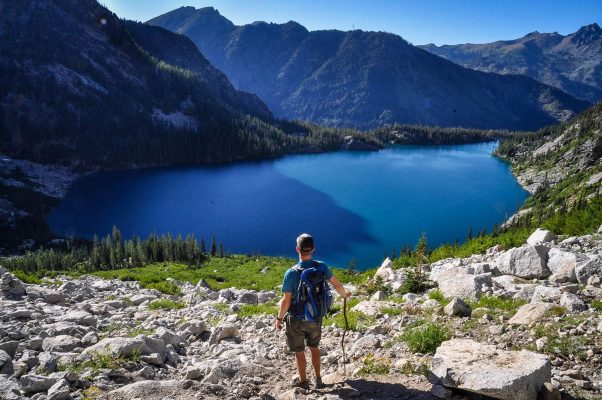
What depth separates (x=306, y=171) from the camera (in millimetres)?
175375

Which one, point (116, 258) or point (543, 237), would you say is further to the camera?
point (116, 258)

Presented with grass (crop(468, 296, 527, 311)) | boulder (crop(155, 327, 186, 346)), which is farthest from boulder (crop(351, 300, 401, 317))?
boulder (crop(155, 327, 186, 346))

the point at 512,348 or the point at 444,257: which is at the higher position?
the point at 512,348

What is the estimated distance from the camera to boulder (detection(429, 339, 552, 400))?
681cm

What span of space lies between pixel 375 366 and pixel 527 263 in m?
9.29

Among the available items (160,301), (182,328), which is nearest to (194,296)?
(160,301)

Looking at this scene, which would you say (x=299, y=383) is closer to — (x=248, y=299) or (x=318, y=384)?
(x=318, y=384)

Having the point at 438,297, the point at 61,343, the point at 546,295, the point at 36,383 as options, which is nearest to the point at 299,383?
the point at 36,383

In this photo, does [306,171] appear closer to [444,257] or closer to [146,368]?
[444,257]

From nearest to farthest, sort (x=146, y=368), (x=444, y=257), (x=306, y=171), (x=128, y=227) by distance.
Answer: (x=146, y=368)
(x=444, y=257)
(x=128, y=227)
(x=306, y=171)

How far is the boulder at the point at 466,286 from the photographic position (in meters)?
13.8

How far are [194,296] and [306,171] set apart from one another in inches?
6144

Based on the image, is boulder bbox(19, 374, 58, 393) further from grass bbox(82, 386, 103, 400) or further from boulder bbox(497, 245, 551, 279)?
boulder bbox(497, 245, 551, 279)

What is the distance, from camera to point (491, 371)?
7191 mm
